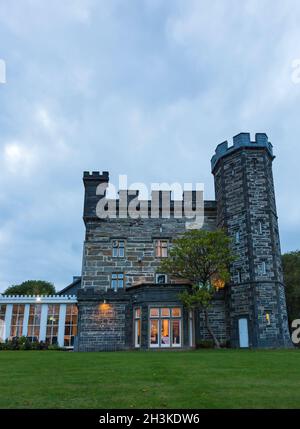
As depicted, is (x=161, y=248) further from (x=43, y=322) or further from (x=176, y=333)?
(x=43, y=322)

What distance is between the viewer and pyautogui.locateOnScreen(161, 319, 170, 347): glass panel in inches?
791

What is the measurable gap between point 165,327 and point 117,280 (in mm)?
5352

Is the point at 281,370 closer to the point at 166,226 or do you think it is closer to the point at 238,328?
the point at 238,328

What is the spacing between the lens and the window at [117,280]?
79.4 ft

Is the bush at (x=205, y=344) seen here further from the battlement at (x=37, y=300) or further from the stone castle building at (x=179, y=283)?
the battlement at (x=37, y=300)

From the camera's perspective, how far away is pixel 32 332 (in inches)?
1038

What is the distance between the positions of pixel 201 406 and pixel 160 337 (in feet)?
52.8

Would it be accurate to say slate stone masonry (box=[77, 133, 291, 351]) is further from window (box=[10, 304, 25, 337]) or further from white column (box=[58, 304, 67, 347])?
window (box=[10, 304, 25, 337])

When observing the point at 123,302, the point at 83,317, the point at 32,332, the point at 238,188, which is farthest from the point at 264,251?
the point at 32,332

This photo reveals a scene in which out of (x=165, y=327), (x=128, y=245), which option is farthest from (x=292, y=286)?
(x=165, y=327)

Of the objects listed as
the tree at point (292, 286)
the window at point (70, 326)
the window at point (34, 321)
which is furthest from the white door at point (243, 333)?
the window at point (34, 321)

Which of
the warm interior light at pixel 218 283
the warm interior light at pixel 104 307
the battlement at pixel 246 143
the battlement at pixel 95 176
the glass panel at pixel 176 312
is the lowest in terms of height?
the glass panel at pixel 176 312

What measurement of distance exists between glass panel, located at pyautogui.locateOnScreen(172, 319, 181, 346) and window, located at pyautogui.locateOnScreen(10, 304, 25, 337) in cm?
1238

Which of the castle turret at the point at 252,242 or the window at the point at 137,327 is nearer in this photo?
the castle turret at the point at 252,242
